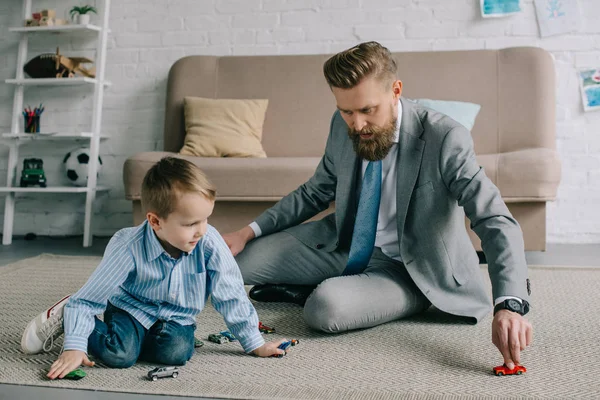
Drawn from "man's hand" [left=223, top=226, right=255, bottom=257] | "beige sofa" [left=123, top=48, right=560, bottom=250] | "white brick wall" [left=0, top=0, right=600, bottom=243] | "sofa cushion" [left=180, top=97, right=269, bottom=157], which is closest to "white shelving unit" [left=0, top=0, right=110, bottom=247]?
"white brick wall" [left=0, top=0, right=600, bottom=243]

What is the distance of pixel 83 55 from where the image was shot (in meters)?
3.76

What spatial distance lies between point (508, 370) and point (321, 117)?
2.18m

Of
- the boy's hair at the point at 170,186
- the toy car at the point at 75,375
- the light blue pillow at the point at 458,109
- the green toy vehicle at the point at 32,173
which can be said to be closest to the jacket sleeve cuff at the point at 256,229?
the boy's hair at the point at 170,186

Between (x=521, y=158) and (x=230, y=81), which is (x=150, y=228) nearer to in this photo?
(x=521, y=158)

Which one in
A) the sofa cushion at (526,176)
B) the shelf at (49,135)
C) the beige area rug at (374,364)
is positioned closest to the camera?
the beige area rug at (374,364)

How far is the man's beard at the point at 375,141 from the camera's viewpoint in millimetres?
1590

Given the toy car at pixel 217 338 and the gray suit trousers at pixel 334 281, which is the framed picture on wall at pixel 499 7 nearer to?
the gray suit trousers at pixel 334 281

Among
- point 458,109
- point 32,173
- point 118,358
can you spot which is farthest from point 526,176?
point 32,173

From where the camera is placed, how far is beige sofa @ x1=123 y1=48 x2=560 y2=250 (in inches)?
103

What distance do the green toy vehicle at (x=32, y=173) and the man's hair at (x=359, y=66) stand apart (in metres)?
2.43

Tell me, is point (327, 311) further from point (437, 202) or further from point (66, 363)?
point (66, 363)

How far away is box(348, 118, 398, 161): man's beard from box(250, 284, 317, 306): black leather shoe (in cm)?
48

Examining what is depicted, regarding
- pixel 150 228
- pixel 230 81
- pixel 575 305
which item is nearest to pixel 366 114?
pixel 150 228

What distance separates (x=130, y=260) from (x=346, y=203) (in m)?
0.66
